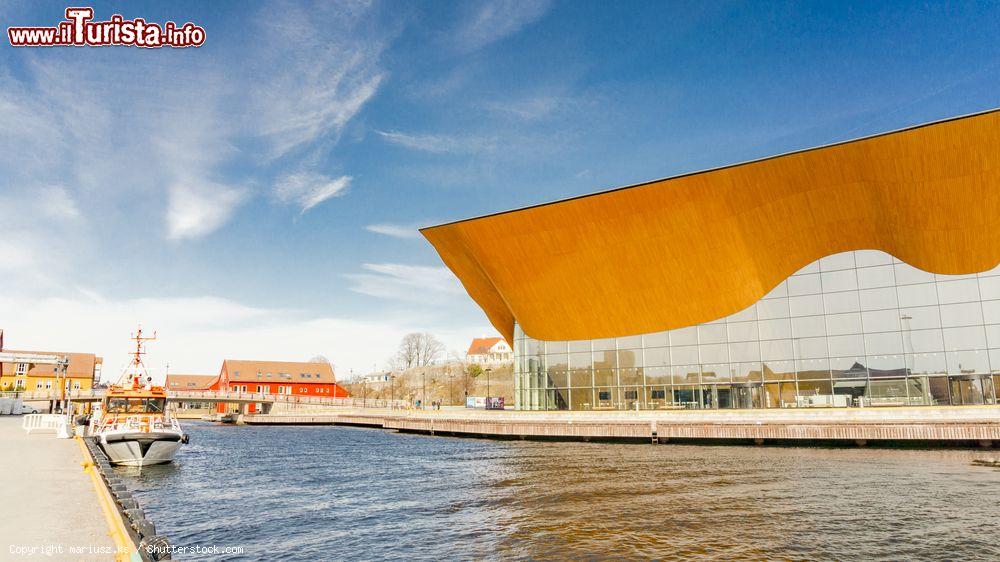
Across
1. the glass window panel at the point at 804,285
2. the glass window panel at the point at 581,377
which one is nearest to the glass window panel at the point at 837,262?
the glass window panel at the point at 804,285

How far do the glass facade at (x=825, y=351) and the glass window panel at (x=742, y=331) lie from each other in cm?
7

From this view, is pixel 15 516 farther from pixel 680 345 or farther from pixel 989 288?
pixel 989 288

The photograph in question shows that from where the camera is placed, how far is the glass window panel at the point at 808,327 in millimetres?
43281

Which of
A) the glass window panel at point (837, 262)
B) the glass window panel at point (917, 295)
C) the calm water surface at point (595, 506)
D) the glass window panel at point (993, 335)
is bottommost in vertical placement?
the calm water surface at point (595, 506)

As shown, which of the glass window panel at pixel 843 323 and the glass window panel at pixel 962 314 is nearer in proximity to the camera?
the glass window panel at pixel 962 314

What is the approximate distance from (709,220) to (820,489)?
84.0ft

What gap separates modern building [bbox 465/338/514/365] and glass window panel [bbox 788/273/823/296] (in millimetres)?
104612

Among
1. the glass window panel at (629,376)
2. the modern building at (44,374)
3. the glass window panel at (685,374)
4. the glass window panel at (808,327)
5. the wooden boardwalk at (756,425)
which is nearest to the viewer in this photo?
the wooden boardwalk at (756,425)

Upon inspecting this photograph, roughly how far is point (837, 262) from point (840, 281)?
1.34m

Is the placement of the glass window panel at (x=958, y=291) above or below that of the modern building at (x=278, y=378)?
above

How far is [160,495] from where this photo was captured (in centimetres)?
2269

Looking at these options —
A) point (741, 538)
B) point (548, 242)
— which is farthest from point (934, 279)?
point (741, 538)

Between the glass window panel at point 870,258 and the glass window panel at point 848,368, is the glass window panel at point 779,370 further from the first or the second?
the glass window panel at point 870,258

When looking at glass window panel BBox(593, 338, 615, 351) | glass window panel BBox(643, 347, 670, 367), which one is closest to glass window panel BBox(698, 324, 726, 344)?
glass window panel BBox(643, 347, 670, 367)
